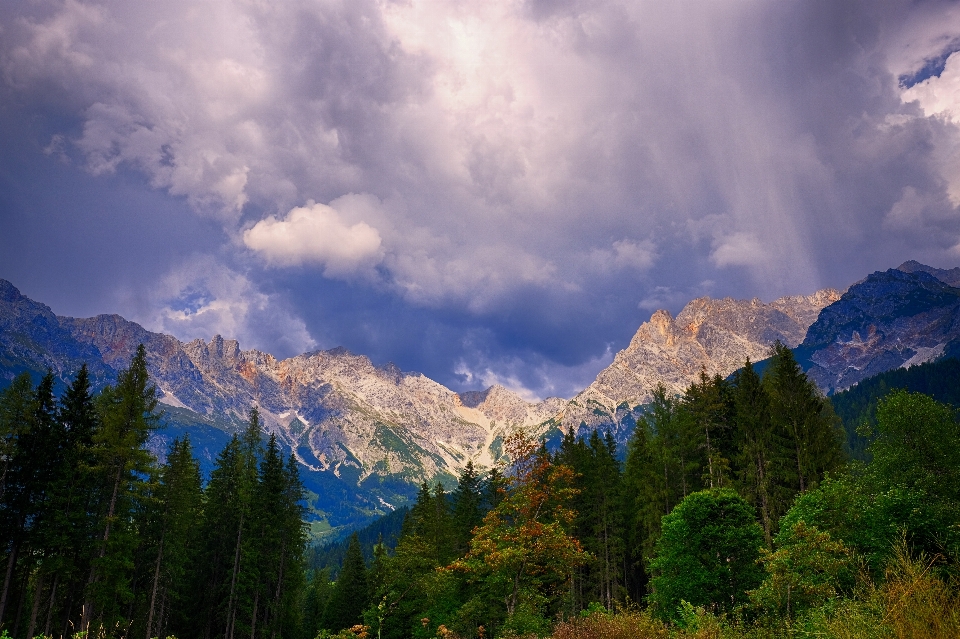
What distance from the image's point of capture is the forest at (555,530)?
1387cm

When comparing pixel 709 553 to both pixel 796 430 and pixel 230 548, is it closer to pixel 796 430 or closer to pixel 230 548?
pixel 796 430

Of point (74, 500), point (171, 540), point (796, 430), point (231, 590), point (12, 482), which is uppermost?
point (796, 430)

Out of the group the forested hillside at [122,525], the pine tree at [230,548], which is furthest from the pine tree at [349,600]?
the pine tree at [230,548]

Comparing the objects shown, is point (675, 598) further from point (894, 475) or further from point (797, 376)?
point (797, 376)

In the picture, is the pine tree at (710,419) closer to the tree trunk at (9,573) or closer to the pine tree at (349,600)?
the pine tree at (349,600)

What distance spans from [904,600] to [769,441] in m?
31.5

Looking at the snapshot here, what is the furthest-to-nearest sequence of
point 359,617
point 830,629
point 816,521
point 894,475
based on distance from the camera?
point 359,617, point 894,475, point 816,521, point 830,629

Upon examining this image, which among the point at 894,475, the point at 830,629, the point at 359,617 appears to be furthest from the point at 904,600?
the point at 359,617

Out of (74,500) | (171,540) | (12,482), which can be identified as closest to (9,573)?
(74,500)

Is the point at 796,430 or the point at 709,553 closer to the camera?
the point at 709,553

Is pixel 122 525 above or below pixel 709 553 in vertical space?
above

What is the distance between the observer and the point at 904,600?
714 centimetres

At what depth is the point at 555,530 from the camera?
17.7m

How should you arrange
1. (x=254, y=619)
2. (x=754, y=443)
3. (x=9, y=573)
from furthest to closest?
(x=254, y=619), (x=754, y=443), (x=9, y=573)
